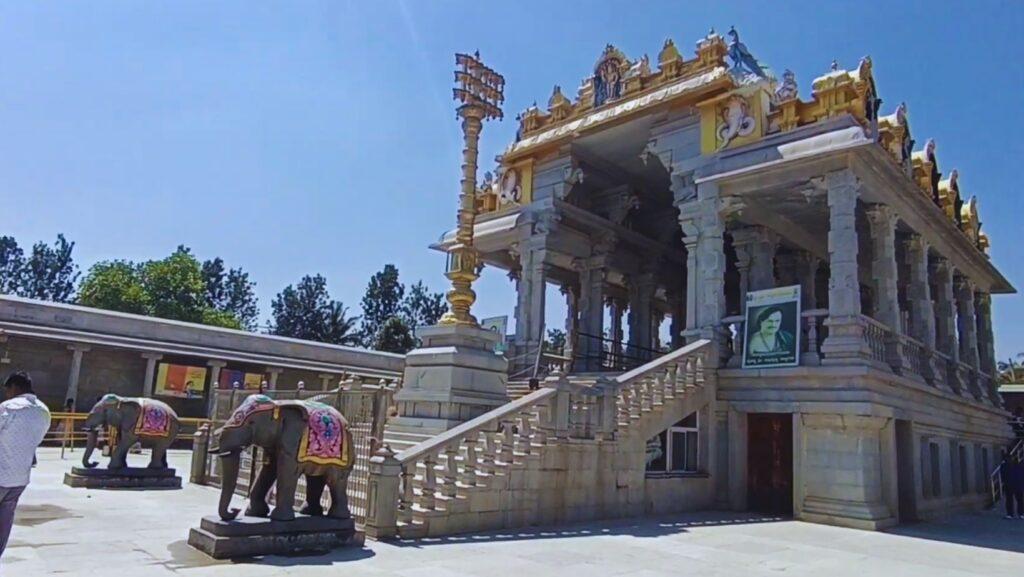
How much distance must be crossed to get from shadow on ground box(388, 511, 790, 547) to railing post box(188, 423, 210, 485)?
24.0 feet

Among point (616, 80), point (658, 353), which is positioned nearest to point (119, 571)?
point (616, 80)

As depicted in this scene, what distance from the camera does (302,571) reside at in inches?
258

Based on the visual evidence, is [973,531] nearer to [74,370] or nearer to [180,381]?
[180,381]

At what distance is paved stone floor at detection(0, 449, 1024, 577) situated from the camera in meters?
6.73

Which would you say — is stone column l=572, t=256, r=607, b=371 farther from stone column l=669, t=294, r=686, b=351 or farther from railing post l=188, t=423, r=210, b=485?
railing post l=188, t=423, r=210, b=485

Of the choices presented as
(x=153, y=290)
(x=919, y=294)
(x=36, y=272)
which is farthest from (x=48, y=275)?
(x=919, y=294)

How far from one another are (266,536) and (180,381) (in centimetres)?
2034

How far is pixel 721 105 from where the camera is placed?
16.6 m

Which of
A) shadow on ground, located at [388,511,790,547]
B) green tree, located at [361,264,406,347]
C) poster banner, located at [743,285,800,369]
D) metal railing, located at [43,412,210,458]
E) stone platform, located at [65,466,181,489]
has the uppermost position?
green tree, located at [361,264,406,347]

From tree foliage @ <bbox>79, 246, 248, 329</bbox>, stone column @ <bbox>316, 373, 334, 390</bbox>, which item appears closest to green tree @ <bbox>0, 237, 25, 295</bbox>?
tree foliage @ <bbox>79, 246, 248, 329</bbox>

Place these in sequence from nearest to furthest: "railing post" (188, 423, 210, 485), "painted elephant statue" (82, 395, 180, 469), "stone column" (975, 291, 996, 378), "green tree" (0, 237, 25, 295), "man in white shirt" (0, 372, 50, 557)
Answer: "man in white shirt" (0, 372, 50, 557) → "painted elephant statue" (82, 395, 180, 469) → "railing post" (188, 423, 210, 485) → "stone column" (975, 291, 996, 378) → "green tree" (0, 237, 25, 295)

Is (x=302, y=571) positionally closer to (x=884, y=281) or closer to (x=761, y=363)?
(x=761, y=363)

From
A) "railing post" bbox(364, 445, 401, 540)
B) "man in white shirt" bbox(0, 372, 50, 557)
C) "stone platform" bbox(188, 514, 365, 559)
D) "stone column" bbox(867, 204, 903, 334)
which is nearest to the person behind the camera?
"man in white shirt" bbox(0, 372, 50, 557)

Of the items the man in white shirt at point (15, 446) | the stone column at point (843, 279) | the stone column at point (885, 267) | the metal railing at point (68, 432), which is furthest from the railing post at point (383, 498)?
the metal railing at point (68, 432)
